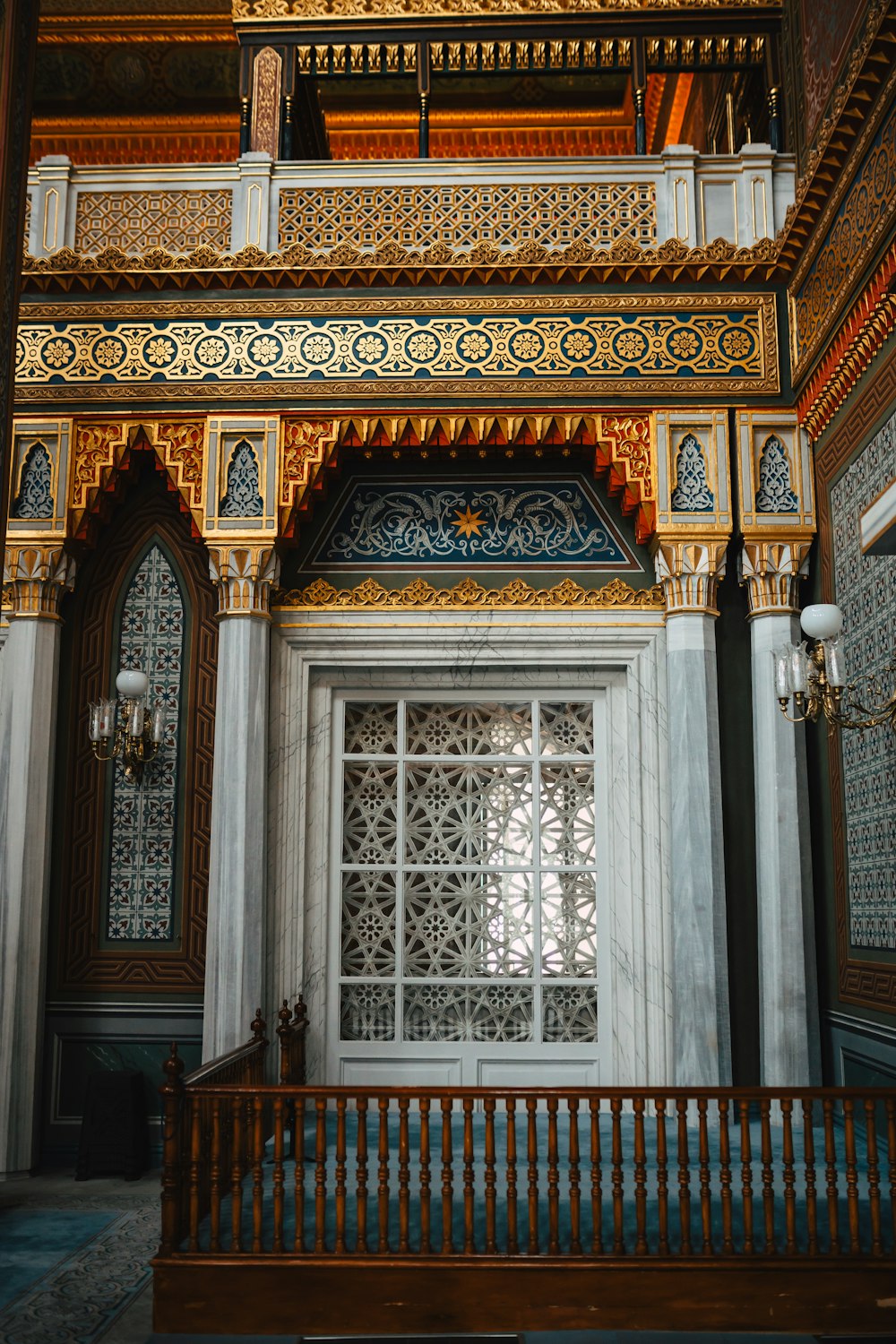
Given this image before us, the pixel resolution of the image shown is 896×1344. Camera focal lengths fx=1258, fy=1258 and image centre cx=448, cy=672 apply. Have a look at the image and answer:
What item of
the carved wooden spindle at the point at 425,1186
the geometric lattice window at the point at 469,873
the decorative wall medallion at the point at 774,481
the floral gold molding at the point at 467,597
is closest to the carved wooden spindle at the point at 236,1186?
the carved wooden spindle at the point at 425,1186

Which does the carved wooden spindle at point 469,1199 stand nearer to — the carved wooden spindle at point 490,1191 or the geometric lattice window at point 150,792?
the carved wooden spindle at point 490,1191

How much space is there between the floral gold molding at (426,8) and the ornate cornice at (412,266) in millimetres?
1528

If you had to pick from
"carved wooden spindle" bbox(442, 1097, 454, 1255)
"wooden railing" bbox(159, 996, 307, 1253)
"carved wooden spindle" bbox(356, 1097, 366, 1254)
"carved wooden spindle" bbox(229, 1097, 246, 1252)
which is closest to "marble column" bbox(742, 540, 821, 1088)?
"carved wooden spindle" bbox(442, 1097, 454, 1255)

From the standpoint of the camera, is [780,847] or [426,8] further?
[426,8]

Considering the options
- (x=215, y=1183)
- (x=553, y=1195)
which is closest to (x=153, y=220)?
(x=215, y=1183)

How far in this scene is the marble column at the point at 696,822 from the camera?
582cm

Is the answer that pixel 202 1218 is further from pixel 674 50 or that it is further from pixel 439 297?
pixel 674 50

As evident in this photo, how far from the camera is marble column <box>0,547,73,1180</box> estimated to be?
6004 millimetres

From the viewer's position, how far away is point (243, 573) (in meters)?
6.27

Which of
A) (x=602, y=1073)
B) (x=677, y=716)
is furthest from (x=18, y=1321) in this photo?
(x=677, y=716)

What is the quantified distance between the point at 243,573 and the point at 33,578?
3.54 feet

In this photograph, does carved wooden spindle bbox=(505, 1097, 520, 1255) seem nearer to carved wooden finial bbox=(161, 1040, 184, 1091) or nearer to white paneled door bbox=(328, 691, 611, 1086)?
carved wooden finial bbox=(161, 1040, 184, 1091)

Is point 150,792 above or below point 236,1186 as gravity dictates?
above

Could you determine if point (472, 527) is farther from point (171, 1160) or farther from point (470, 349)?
point (171, 1160)
